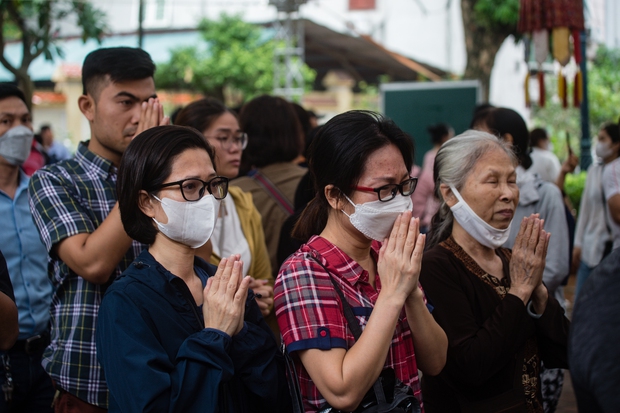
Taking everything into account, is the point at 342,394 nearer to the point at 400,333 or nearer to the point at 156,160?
the point at 400,333

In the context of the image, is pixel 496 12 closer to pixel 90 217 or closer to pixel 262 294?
pixel 262 294

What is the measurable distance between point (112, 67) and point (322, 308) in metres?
1.60

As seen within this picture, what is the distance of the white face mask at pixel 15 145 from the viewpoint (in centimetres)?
382

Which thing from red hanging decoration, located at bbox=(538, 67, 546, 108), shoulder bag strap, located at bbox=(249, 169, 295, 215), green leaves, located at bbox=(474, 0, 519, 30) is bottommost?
shoulder bag strap, located at bbox=(249, 169, 295, 215)

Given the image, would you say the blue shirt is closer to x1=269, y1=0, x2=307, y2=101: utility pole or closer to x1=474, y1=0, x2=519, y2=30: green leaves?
x1=474, y1=0, x2=519, y2=30: green leaves

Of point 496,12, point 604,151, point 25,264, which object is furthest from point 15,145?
point 496,12

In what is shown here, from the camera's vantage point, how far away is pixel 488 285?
3291 mm

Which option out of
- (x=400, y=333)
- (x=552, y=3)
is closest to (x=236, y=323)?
(x=400, y=333)

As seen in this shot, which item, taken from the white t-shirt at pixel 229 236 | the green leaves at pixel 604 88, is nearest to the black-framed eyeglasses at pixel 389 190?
the white t-shirt at pixel 229 236

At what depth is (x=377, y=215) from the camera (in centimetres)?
261

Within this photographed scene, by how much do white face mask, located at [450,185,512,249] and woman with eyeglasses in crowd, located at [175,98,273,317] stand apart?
3.22ft

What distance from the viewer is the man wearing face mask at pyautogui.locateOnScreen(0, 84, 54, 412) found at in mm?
3353

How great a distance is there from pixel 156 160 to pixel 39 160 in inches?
224

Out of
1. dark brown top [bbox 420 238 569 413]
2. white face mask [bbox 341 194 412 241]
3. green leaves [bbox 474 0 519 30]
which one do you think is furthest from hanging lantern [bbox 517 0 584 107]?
white face mask [bbox 341 194 412 241]
